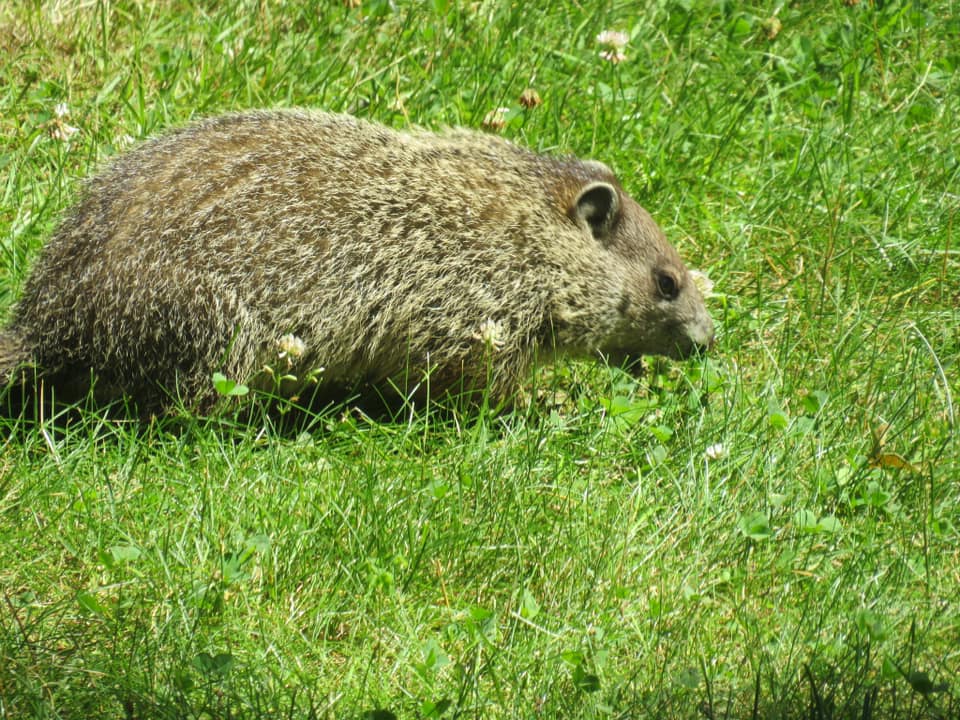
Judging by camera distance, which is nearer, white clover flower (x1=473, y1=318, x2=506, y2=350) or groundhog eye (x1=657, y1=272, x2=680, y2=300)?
white clover flower (x1=473, y1=318, x2=506, y2=350)

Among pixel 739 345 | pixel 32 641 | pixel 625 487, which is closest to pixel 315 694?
pixel 32 641

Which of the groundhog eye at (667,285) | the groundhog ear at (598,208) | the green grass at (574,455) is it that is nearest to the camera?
the green grass at (574,455)

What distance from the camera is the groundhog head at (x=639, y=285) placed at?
604 cm

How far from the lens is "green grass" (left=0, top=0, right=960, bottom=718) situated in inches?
149

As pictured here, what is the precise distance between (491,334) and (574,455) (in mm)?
654

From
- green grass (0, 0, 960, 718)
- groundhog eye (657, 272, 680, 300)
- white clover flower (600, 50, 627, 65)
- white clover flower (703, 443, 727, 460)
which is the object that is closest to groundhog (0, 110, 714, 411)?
groundhog eye (657, 272, 680, 300)

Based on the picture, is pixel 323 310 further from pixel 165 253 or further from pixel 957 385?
pixel 957 385

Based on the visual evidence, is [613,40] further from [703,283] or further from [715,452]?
[715,452]

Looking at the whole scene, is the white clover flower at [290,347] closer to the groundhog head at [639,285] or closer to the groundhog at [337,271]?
the groundhog at [337,271]

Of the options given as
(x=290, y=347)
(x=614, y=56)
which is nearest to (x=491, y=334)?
(x=290, y=347)

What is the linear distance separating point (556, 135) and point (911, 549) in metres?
3.35

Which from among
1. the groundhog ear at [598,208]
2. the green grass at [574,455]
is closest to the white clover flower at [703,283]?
the green grass at [574,455]

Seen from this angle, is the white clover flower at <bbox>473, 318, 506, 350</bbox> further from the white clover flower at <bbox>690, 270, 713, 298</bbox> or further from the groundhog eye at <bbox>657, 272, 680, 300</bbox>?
the white clover flower at <bbox>690, 270, 713, 298</bbox>

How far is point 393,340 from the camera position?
569 centimetres
